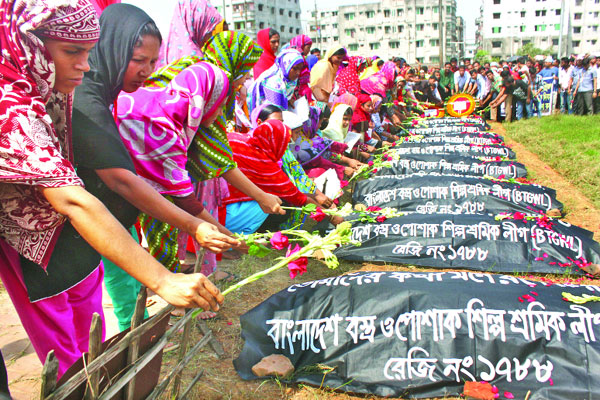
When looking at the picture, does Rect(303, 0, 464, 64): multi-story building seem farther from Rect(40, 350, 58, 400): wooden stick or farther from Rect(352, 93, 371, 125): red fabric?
Rect(40, 350, 58, 400): wooden stick

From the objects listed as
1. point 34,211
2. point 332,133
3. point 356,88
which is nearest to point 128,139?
point 34,211

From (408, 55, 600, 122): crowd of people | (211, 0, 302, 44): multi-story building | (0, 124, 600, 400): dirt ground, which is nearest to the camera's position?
(0, 124, 600, 400): dirt ground

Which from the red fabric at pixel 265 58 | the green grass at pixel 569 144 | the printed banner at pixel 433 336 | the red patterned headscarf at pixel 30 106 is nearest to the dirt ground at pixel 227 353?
the printed banner at pixel 433 336

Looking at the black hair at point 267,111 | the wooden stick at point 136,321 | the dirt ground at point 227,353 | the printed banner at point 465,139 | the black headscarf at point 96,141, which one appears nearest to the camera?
the wooden stick at point 136,321

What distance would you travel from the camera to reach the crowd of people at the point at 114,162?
47.3 inches

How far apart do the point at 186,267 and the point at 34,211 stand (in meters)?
2.17

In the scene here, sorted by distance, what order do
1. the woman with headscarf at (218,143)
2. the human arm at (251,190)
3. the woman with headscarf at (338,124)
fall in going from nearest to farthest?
the woman with headscarf at (218,143), the human arm at (251,190), the woman with headscarf at (338,124)

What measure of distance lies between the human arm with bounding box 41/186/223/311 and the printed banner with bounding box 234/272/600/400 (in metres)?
1.17

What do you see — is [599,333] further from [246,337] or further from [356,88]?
[356,88]

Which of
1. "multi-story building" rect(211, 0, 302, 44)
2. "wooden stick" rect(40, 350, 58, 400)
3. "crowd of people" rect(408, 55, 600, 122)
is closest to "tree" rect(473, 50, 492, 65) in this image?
"multi-story building" rect(211, 0, 302, 44)

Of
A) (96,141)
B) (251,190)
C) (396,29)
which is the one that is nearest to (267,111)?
(251,190)

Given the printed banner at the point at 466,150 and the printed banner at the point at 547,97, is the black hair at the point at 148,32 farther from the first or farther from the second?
Result: the printed banner at the point at 547,97

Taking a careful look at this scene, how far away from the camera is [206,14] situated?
138 inches

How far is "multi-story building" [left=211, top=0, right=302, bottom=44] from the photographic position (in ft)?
204
